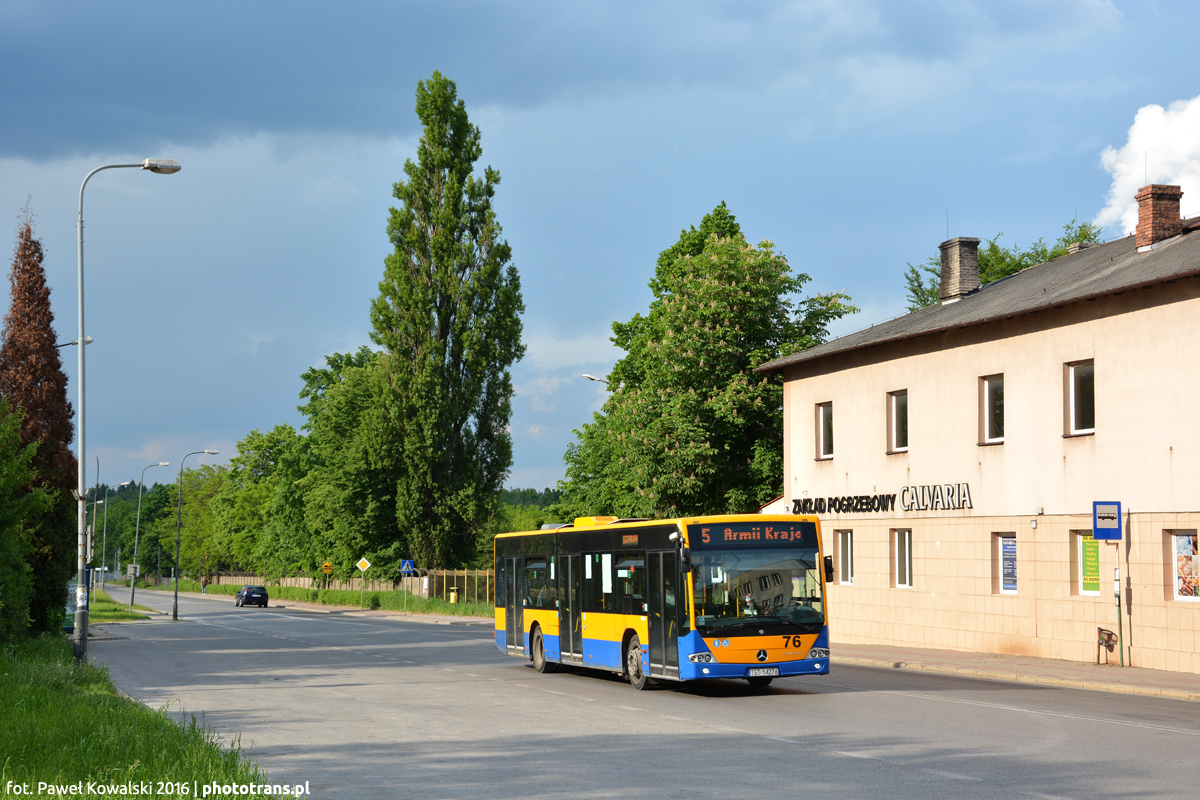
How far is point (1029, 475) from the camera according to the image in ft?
85.6

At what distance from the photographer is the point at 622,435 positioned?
1656 inches

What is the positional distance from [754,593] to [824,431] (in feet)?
54.2

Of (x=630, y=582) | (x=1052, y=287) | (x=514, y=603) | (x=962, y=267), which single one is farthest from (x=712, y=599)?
(x=962, y=267)

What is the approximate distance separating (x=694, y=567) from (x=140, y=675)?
11783 millimetres

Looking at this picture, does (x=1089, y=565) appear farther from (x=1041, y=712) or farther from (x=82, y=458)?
(x=82, y=458)

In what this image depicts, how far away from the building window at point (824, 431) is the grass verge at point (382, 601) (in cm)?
2331

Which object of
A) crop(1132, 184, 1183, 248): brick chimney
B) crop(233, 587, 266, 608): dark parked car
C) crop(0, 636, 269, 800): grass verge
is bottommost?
crop(233, 587, 266, 608): dark parked car

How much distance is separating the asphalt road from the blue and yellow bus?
Answer: 560mm

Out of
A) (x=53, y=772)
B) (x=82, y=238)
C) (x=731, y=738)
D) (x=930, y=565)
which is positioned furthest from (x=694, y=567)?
(x=82, y=238)

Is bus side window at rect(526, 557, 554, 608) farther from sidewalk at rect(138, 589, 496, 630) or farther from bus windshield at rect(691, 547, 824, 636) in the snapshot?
sidewalk at rect(138, 589, 496, 630)

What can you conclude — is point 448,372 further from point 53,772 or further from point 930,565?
point 53,772

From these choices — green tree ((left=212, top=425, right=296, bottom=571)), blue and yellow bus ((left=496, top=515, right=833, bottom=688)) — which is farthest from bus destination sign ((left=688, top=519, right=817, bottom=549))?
green tree ((left=212, top=425, right=296, bottom=571))

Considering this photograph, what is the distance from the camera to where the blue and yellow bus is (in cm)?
1791

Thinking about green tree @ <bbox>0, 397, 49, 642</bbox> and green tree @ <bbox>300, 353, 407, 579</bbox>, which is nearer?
green tree @ <bbox>0, 397, 49, 642</bbox>
